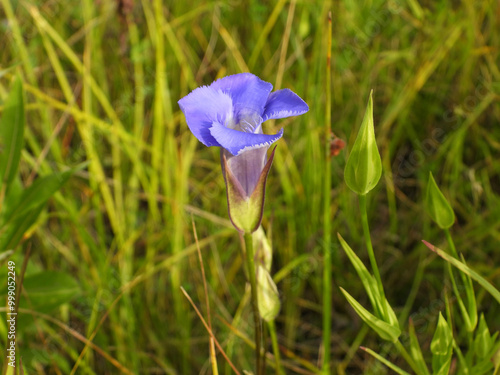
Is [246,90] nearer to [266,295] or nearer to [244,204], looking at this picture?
[244,204]

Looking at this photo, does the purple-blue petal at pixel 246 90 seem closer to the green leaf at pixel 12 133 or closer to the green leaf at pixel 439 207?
the green leaf at pixel 439 207

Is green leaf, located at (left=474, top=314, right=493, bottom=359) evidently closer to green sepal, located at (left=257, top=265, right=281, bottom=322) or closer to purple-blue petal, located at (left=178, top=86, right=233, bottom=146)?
green sepal, located at (left=257, top=265, right=281, bottom=322)

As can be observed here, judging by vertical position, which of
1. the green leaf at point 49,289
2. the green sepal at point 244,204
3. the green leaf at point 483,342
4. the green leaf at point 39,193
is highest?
the green sepal at point 244,204

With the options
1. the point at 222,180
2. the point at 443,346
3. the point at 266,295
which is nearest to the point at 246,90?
the point at 266,295

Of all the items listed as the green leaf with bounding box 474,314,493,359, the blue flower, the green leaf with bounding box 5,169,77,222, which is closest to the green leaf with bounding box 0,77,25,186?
the green leaf with bounding box 5,169,77,222

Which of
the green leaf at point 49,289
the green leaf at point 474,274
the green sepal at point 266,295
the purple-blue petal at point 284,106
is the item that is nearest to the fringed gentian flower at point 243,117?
the purple-blue petal at point 284,106

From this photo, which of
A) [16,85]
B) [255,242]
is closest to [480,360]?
[255,242]
